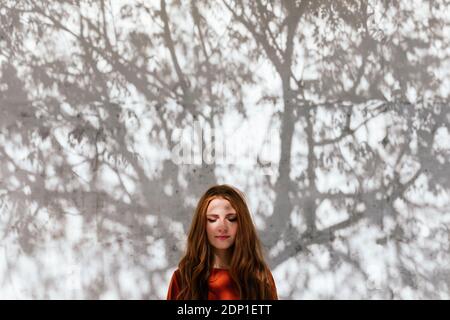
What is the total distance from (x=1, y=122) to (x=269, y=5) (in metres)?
2.13

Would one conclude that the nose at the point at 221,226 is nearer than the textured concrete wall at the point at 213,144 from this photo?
Yes

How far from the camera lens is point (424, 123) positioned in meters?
4.51

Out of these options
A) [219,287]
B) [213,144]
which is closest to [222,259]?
[219,287]

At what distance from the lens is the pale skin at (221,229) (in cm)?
180

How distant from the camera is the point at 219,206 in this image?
5.98ft

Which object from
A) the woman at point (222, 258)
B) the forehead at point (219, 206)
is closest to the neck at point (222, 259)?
the woman at point (222, 258)

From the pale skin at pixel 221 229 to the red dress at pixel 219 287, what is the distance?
0.04 metres

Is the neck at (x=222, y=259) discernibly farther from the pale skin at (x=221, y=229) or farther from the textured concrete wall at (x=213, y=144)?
the textured concrete wall at (x=213, y=144)

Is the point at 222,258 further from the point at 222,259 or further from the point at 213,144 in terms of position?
the point at 213,144

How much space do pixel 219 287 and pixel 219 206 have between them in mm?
238

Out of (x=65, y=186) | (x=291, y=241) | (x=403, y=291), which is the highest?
(x=65, y=186)
